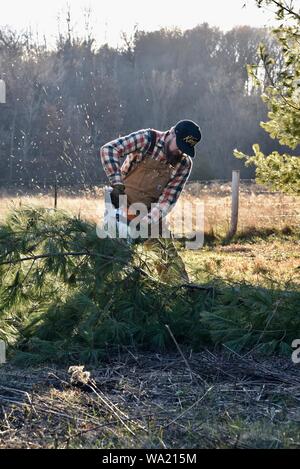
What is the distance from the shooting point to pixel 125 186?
23.0 ft

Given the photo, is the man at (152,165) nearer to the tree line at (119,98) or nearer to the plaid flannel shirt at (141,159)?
the plaid flannel shirt at (141,159)

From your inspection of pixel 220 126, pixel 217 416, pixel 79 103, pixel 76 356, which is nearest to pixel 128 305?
pixel 76 356

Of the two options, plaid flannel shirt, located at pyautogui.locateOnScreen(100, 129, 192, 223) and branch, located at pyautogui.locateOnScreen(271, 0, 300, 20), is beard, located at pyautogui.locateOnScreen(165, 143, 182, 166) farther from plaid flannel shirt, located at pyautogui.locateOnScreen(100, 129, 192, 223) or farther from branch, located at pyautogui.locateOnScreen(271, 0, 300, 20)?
branch, located at pyautogui.locateOnScreen(271, 0, 300, 20)

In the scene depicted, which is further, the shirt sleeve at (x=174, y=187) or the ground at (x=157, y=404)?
the shirt sleeve at (x=174, y=187)

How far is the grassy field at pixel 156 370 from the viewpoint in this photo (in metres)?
3.47

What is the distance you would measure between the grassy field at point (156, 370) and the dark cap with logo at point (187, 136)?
49.1 inches

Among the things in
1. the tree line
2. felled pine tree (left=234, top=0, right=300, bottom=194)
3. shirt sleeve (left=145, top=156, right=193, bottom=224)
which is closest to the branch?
felled pine tree (left=234, top=0, right=300, bottom=194)

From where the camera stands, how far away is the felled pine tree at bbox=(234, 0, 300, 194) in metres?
8.34

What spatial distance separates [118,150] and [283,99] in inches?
112

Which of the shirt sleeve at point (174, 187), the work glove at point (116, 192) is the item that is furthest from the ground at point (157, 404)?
the shirt sleeve at point (174, 187)

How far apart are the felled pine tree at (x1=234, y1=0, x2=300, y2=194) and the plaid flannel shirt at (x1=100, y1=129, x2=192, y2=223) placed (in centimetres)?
200

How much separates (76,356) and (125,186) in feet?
8.31

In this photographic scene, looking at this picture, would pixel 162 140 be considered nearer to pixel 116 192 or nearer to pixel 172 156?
pixel 172 156

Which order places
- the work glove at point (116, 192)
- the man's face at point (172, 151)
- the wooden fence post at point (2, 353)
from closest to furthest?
the wooden fence post at point (2, 353)
the work glove at point (116, 192)
the man's face at point (172, 151)
